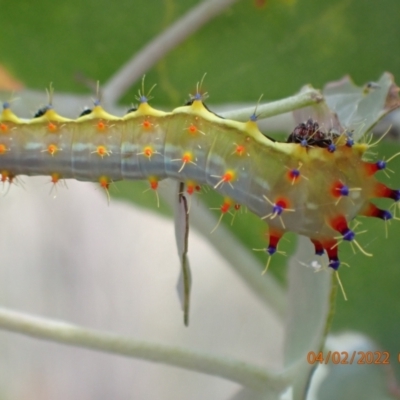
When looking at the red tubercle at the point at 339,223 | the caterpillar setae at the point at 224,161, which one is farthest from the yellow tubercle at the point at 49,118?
the red tubercle at the point at 339,223

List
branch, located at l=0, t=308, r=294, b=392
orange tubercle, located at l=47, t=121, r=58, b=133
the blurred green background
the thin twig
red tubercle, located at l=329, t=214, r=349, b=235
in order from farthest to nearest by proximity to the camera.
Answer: the thin twig → the blurred green background → branch, located at l=0, t=308, r=294, b=392 → orange tubercle, located at l=47, t=121, r=58, b=133 → red tubercle, located at l=329, t=214, r=349, b=235

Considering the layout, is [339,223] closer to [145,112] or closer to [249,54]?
[145,112]

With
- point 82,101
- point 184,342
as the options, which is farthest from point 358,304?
point 184,342

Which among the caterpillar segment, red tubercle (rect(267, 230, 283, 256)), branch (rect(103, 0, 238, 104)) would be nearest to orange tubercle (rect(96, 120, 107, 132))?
the caterpillar segment

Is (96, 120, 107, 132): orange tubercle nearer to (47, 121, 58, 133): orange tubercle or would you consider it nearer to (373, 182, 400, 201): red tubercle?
(47, 121, 58, 133): orange tubercle

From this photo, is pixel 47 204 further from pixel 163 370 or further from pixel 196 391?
pixel 196 391

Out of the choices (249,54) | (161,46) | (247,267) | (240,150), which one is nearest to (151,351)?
(240,150)

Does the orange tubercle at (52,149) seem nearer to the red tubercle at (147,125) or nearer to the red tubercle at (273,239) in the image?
the red tubercle at (147,125)
